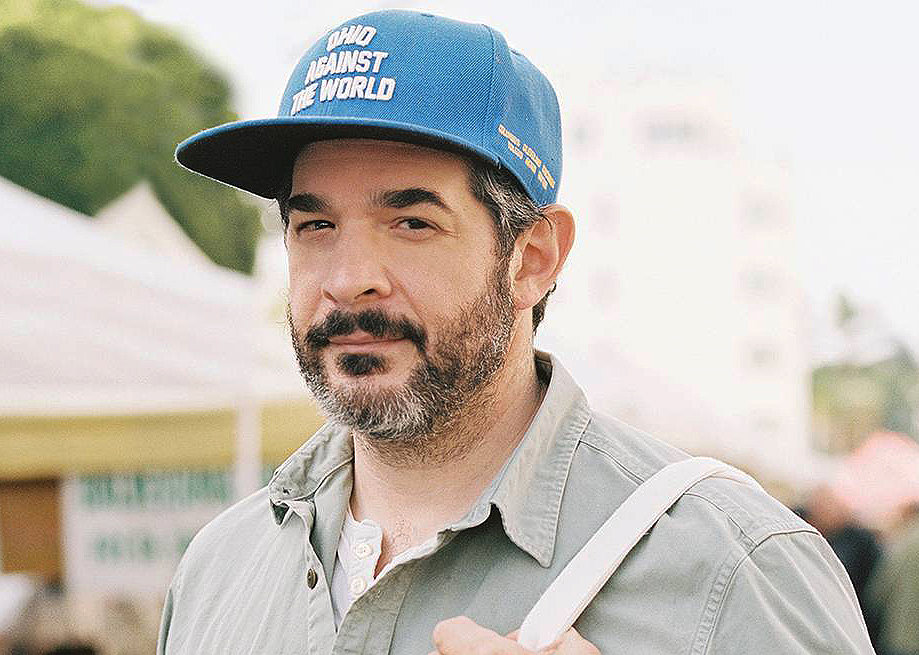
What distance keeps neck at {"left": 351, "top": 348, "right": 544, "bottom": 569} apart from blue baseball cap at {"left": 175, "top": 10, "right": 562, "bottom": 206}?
297mm

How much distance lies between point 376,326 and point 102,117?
5.72 meters

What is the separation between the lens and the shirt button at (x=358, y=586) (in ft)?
5.68

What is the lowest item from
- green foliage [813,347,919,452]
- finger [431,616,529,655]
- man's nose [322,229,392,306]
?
green foliage [813,347,919,452]

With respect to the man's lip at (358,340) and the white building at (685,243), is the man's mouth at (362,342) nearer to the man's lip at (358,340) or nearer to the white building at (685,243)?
the man's lip at (358,340)

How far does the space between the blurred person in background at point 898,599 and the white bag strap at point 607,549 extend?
4141mm

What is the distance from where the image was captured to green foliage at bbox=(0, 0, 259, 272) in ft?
22.1

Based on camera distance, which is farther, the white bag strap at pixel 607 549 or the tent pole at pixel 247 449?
the tent pole at pixel 247 449

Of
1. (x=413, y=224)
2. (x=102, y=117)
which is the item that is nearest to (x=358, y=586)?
(x=413, y=224)

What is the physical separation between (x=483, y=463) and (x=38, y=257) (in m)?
2.42

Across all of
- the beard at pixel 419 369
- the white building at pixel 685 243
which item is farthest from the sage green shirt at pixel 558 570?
the white building at pixel 685 243

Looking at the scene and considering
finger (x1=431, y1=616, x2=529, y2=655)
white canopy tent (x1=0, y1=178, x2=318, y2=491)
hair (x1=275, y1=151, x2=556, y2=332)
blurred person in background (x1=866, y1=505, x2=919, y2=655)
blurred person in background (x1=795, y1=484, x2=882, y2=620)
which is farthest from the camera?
blurred person in background (x1=795, y1=484, x2=882, y2=620)

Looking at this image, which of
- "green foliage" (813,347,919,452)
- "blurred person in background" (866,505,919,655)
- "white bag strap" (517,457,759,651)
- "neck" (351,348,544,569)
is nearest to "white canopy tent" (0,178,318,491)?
"neck" (351,348,544,569)

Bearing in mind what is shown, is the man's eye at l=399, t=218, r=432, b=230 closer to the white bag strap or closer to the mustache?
the mustache

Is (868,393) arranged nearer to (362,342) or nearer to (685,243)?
(685,243)
